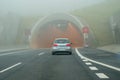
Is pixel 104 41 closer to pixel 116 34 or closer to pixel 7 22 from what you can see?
pixel 116 34

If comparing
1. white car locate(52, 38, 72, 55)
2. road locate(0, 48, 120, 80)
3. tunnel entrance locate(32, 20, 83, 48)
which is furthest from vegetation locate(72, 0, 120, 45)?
road locate(0, 48, 120, 80)

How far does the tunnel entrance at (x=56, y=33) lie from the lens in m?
67.6

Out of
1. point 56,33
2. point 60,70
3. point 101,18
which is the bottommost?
point 60,70

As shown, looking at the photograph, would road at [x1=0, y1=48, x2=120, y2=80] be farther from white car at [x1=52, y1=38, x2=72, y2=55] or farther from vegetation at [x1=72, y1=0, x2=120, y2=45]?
vegetation at [x1=72, y1=0, x2=120, y2=45]

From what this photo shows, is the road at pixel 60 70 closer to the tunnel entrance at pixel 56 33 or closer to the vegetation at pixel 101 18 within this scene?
the vegetation at pixel 101 18

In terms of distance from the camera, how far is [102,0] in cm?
9831

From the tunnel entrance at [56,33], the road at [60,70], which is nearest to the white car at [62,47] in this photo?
the road at [60,70]

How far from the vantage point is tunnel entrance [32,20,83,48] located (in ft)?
222

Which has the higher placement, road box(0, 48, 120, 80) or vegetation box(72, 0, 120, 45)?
vegetation box(72, 0, 120, 45)

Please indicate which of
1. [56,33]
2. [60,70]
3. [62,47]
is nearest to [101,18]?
[56,33]

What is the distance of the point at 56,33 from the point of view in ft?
259

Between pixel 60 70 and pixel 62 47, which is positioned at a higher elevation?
pixel 62 47

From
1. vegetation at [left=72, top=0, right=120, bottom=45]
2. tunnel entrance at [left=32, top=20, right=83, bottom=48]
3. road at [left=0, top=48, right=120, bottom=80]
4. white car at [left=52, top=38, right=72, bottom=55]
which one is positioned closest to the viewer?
road at [left=0, top=48, right=120, bottom=80]

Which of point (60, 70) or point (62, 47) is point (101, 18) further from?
point (60, 70)
